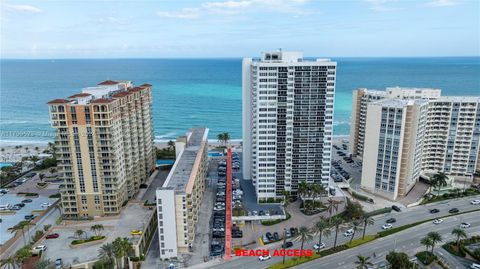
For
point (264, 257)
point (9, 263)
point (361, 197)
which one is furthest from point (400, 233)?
point (9, 263)

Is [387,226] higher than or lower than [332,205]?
lower

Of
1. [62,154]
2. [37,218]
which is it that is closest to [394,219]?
[62,154]

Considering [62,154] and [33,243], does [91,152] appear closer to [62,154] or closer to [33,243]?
[62,154]

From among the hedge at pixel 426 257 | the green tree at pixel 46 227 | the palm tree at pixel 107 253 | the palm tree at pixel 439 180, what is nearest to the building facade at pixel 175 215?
the palm tree at pixel 107 253

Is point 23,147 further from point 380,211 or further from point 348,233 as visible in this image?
point 380,211

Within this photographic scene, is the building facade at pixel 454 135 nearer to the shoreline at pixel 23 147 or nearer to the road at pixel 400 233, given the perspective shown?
the road at pixel 400 233

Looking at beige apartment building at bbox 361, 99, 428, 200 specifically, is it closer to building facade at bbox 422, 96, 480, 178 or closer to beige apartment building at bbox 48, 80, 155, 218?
building facade at bbox 422, 96, 480, 178
